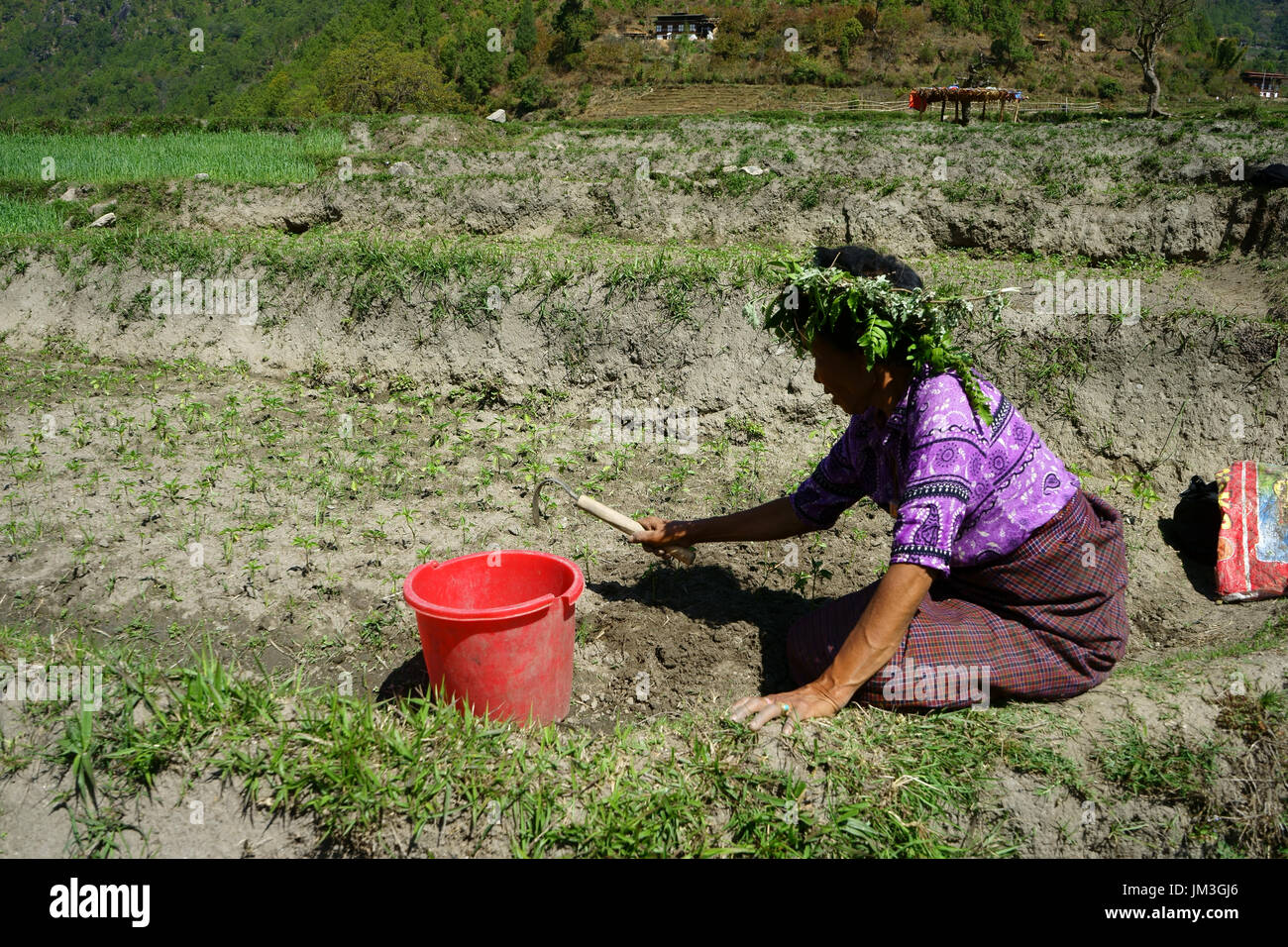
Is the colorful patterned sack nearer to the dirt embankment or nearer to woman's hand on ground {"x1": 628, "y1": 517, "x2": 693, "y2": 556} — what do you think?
woman's hand on ground {"x1": 628, "y1": 517, "x2": 693, "y2": 556}

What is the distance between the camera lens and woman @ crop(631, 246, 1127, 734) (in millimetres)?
2227

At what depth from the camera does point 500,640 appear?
2.29m

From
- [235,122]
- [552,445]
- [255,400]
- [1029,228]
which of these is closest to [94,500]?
[255,400]

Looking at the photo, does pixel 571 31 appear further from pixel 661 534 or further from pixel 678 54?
pixel 661 534

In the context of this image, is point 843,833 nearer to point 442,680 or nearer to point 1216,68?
point 442,680

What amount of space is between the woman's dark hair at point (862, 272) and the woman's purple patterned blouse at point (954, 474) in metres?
0.21

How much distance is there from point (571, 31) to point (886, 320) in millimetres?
50267

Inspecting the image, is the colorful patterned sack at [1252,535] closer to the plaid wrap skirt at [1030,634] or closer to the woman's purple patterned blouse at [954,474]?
the plaid wrap skirt at [1030,634]

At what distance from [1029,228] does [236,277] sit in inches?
256

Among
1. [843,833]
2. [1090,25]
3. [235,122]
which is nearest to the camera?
[843,833]

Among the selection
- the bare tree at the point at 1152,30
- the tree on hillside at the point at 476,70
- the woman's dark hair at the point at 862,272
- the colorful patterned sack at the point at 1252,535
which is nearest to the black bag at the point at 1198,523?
the colorful patterned sack at the point at 1252,535

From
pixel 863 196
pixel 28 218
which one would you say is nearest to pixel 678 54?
pixel 863 196

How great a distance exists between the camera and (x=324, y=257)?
6156mm

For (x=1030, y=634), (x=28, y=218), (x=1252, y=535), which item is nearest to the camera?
(x=1030, y=634)
